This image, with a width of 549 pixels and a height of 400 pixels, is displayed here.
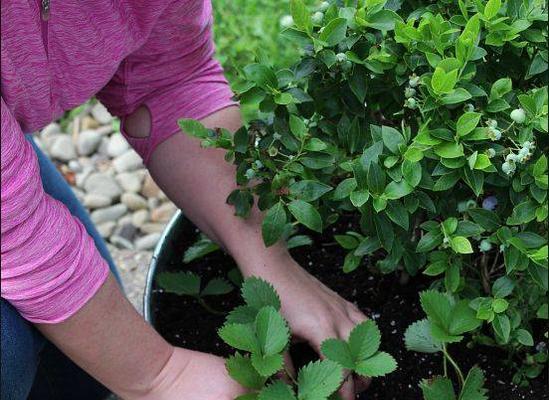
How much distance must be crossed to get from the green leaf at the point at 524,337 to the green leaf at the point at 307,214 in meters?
0.29

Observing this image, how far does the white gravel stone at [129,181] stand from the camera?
93.0 inches

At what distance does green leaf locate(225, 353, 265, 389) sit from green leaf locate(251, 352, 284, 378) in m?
0.03

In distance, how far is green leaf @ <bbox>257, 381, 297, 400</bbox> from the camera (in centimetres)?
103

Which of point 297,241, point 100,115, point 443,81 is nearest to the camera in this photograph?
point 443,81

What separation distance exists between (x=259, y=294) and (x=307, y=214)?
147 mm

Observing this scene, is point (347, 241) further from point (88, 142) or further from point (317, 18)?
point (88, 142)

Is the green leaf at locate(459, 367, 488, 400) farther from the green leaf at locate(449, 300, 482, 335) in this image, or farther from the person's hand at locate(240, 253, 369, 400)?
the person's hand at locate(240, 253, 369, 400)

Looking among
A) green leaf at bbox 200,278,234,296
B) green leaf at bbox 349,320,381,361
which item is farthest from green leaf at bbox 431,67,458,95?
green leaf at bbox 200,278,234,296

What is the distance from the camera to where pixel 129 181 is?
2.38m

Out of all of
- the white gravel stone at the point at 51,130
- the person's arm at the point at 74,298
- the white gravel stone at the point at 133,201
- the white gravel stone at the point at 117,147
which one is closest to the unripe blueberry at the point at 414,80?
the person's arm at the point at 74,298

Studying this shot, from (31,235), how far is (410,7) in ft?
1.79

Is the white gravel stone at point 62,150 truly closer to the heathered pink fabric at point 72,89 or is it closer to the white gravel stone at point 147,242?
the white gravel stone at point 147,242

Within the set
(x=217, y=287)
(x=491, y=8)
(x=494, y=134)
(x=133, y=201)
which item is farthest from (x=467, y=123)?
(x=133, y=201)

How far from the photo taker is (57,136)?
252cm
